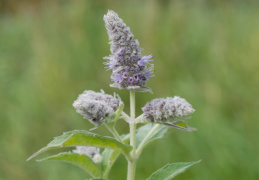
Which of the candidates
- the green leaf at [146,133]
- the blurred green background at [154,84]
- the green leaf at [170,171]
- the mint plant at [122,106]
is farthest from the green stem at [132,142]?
the blurred green background at [154,84]

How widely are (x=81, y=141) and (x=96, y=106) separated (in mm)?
146

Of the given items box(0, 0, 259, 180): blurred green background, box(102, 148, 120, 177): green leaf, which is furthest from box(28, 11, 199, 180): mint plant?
box(0, 0, 259, 180): blurred green background

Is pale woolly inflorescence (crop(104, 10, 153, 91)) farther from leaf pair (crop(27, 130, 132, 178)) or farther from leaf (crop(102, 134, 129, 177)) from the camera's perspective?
leaf (crop(102, 134, 129, 177))

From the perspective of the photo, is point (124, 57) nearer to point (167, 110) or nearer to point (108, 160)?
point (167, 110)

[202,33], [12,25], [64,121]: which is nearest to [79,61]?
[64,121]

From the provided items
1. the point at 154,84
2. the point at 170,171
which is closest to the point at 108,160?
the point at 170,171

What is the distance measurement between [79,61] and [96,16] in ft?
5.27

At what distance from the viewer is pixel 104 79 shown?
6816mm

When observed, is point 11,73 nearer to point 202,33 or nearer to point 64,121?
point 64,121

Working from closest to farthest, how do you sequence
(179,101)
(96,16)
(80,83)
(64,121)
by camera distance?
(179,101) → (64,121) → (80,83) → (96,16)

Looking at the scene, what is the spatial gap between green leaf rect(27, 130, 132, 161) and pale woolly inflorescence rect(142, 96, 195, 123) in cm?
16

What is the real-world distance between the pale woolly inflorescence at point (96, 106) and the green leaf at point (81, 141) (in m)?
0.07

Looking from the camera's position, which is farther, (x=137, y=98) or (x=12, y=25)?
(x=12, y=25)

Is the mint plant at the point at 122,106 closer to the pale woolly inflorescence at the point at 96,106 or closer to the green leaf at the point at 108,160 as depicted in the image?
the pale woolly inflorescence at the point at 96,106
